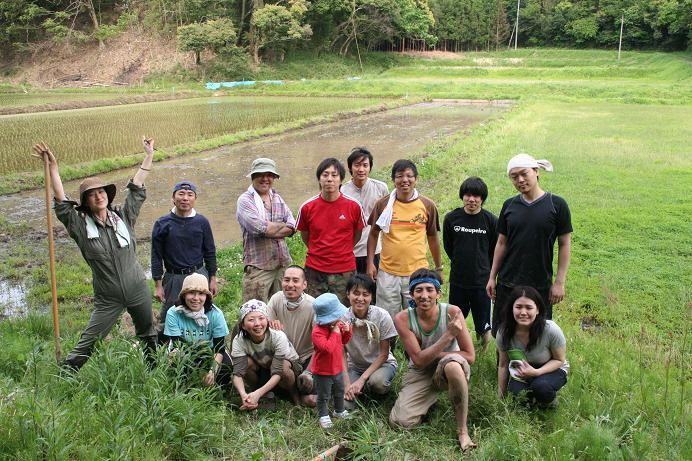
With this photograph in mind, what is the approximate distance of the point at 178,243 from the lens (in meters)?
4.70

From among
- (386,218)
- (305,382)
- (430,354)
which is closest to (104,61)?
(386,218)

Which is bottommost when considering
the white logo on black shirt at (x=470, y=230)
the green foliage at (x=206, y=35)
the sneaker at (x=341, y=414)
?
the sneaker at (x=341, y=414)

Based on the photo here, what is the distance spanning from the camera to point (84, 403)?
336 cm

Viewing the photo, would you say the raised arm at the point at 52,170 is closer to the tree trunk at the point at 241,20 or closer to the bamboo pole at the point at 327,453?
the bamboo pole at the point at 327,453

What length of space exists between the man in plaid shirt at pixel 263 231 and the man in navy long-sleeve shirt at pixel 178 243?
1.23 feet

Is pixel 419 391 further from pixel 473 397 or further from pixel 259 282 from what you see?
pixel 259 282

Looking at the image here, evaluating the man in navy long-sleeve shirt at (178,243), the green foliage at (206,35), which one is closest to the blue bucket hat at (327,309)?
the man in navy long-sleeve shirt at (178,243)

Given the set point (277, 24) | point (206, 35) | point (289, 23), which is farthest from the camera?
point (289, 23)

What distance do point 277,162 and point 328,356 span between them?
37.0 feet

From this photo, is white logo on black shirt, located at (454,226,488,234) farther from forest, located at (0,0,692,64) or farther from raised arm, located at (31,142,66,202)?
forest, located at (0,0,692,64)

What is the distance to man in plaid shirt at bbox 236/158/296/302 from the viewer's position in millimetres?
4832

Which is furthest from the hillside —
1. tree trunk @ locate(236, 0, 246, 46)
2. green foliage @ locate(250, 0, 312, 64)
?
green foliage @ locate(250, 0, 312, 64)

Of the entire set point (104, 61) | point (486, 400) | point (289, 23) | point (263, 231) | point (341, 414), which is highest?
point (289, 23)

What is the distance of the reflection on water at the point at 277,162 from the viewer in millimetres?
10008
